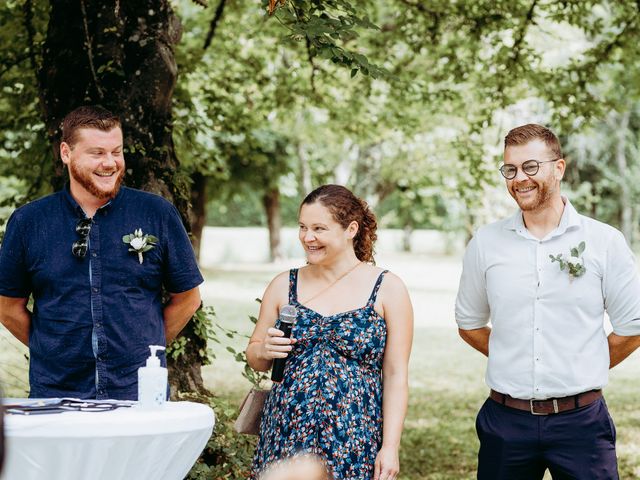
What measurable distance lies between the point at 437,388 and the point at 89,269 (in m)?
9.26

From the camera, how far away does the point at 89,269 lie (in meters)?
3.96

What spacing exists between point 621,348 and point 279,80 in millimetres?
9123

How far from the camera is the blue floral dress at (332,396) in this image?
3678mm

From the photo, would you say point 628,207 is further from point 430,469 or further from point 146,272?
point 146,272

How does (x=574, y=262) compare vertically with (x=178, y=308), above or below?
above

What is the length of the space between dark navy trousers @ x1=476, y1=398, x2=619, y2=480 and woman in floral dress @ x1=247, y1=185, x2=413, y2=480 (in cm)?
46

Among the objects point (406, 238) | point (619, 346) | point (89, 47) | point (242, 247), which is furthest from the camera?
point (406, 238)

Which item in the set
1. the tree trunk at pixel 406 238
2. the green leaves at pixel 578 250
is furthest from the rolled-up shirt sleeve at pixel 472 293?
the tree trunk at pixel 406 238

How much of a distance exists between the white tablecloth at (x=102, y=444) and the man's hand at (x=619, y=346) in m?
1.90

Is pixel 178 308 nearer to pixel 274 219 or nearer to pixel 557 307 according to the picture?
pixel 557 307

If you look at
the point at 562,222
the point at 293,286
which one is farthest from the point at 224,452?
the point at 562,222

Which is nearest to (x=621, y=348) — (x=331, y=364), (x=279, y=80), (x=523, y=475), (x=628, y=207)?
(x=523, y=475)

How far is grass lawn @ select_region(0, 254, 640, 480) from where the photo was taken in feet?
27.3

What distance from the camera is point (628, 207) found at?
140 ft
